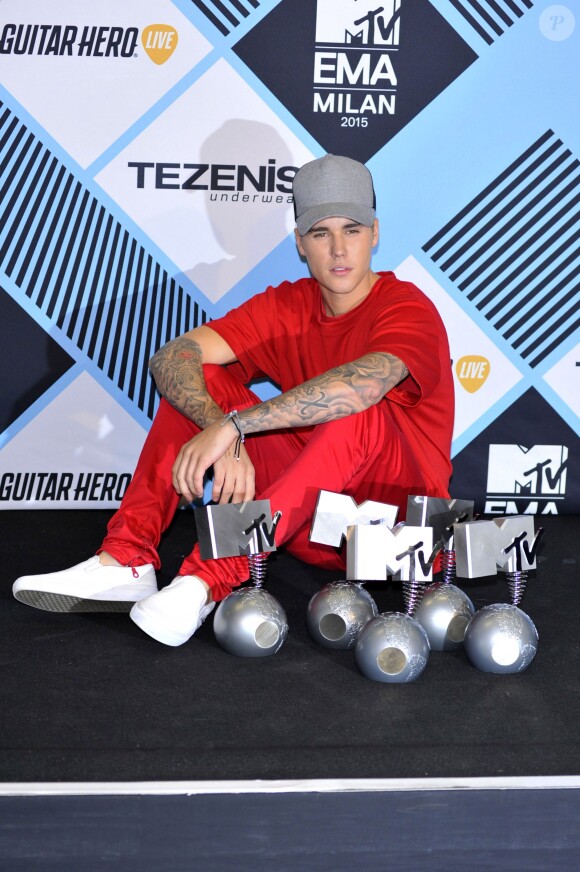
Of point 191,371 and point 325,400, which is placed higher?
point 191,371

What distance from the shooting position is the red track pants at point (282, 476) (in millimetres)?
1850

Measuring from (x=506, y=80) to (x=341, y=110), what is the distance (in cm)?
53

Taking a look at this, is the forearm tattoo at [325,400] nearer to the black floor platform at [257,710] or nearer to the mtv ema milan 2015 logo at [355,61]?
the black floor platform at [257,710]

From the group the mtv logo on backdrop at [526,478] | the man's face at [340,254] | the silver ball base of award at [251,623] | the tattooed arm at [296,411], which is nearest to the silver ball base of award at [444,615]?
the silver ball base of award at [251,623]

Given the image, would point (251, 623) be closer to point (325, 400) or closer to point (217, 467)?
point (217, 467)

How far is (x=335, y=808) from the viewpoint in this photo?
1.27 meters

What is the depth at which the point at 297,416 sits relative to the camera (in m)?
1.90

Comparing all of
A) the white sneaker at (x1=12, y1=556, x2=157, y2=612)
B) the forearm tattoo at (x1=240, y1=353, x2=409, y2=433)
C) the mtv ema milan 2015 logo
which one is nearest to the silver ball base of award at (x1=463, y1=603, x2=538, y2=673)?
the forearm tattoo at (x1=240, y1=353, x2=409, y2=433)

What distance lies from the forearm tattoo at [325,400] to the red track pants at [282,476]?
0.09ft

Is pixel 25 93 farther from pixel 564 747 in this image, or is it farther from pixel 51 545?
pixel 564 747

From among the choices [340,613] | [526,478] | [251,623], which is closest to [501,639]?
[340,613]

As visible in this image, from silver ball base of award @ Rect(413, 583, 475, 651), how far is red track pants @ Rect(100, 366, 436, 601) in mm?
293

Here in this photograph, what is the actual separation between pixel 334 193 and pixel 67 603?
1093 mm

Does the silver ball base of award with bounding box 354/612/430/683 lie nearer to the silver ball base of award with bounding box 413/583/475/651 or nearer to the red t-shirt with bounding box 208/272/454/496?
the silver ball base of award with bounding box 413/583/475/651
